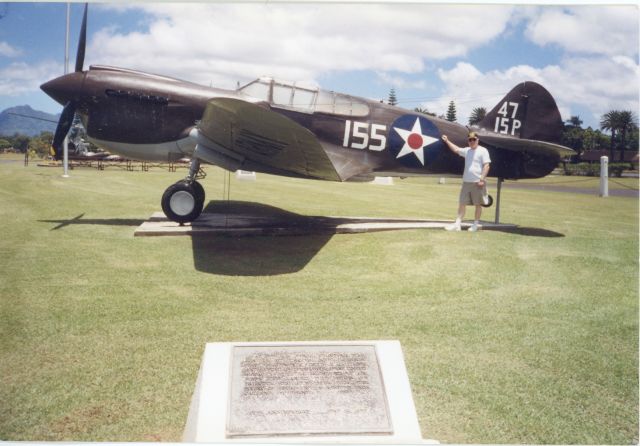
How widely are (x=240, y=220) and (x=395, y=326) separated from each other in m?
5.29

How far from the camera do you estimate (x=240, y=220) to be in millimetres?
9195

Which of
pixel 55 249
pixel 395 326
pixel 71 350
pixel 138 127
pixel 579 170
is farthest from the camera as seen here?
pixel 579 170

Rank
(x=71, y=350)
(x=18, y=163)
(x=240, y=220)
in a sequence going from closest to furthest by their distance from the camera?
(x=71, y=350) < (x=240, y=220) < (x=18, y=163)

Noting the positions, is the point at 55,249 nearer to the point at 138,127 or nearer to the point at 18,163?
the point at 138,127

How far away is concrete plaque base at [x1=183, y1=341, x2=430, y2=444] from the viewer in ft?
8.55

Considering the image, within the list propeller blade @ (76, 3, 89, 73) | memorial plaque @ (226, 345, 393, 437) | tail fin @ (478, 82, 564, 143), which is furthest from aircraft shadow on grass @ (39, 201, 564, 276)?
memorial plaque @ (226, 345, 393, 437)

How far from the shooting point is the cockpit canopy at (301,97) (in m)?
8.64

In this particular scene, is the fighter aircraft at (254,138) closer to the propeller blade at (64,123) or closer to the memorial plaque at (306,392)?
the propeller blade at (64,123)

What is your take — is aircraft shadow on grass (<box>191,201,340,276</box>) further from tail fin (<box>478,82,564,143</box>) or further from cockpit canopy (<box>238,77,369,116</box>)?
tail fin (<box>478,82,564,143</box>)

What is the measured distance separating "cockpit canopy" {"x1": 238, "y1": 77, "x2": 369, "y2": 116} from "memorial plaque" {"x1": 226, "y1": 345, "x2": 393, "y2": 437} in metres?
6.30

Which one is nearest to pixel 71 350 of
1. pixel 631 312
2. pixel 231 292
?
pixel 231 292

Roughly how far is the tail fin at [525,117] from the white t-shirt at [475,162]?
5.68ft

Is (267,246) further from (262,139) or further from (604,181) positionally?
(604,181)

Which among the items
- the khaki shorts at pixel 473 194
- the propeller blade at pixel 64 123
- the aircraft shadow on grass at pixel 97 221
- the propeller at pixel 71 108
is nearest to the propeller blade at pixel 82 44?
the propeller at pixel 71 108
